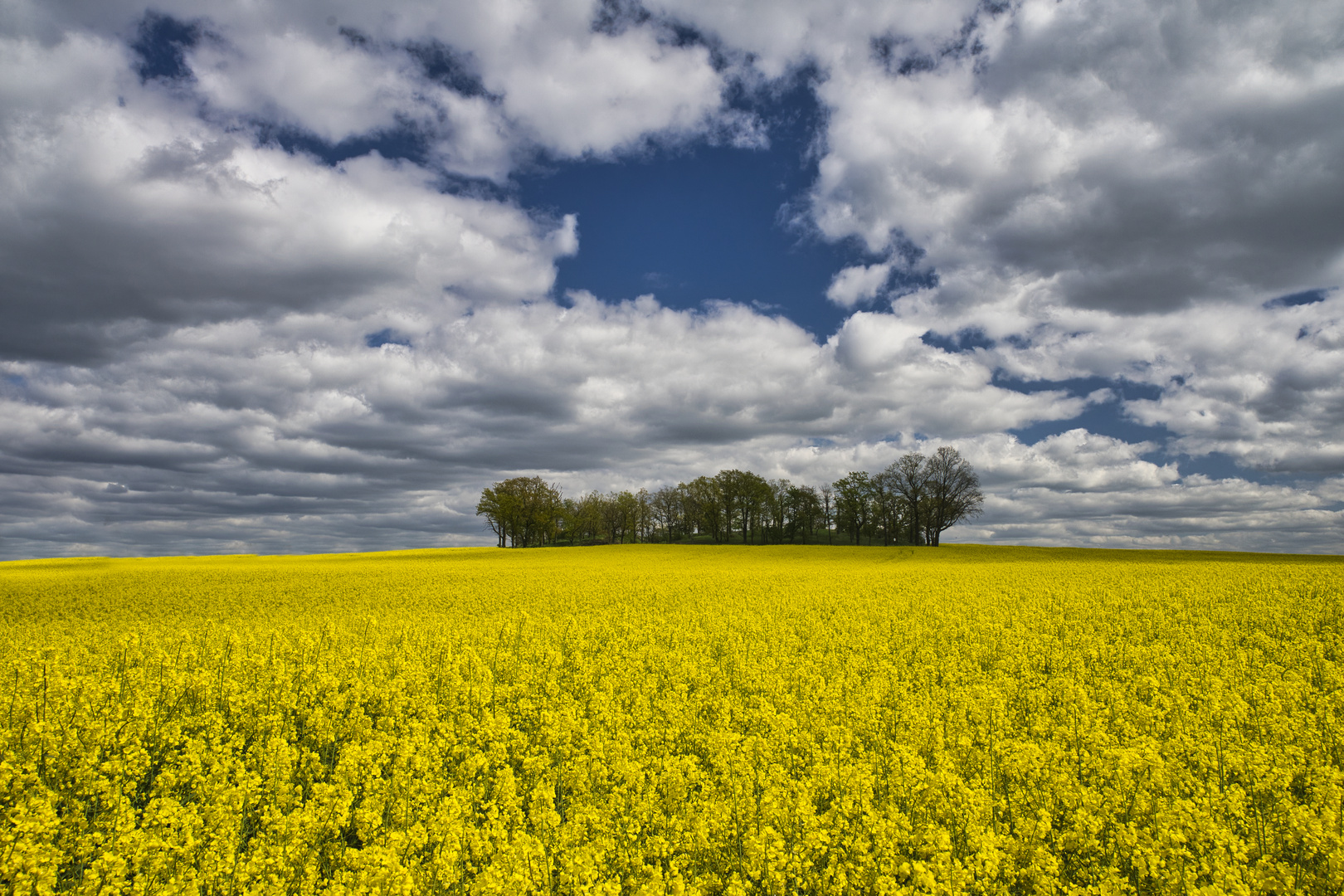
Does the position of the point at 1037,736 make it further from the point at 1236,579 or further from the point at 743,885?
the point at 1236,579

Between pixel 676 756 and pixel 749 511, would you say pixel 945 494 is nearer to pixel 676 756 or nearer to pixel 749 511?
pixel 749 511

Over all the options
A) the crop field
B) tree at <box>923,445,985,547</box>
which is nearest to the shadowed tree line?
tree at <box>923,445,985,547</box>

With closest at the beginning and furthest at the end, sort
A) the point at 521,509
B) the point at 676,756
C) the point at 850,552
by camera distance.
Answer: the point at 676,756
the point at 850,552
the point at 521,509

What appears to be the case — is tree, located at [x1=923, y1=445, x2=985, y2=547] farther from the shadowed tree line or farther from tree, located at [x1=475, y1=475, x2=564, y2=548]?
tree, located at [x1=475, y1=475, x2=564, y2=548]

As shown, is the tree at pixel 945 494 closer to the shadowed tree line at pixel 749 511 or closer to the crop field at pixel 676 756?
the shadowed tree line at pixel 749 511

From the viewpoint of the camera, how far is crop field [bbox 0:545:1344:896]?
180 inches

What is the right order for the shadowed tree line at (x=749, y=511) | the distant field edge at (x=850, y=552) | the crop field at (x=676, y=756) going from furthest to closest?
the shadowed tree line at (x=749, y=511), the distant field edge at (x=850, y=552), the crop field at (x=676, y=756)

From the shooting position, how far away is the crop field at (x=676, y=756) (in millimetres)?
4574

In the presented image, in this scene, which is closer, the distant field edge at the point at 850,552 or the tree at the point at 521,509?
the distant field edge at the point at 850,552

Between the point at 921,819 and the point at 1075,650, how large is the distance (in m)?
8.56

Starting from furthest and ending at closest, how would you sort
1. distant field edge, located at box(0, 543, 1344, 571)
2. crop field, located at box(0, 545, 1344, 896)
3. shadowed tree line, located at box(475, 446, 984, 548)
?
1. shadowed tree line, located at box(475, 446, 984, 548)
2. distant field edge, located at box(0, 543, 1344, 571)
3. crop field, located at box(0, 545, 1344, 896)

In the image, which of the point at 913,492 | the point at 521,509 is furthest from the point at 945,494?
the point at 521,509

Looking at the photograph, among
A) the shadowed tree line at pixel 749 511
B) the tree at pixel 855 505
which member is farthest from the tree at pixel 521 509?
the tree at pixel 855 505

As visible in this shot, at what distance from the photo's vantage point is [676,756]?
6844 mm
